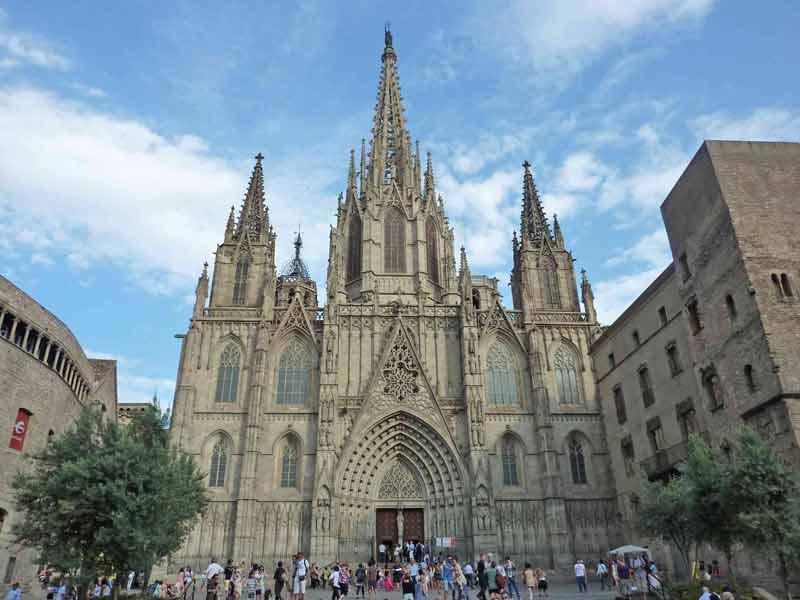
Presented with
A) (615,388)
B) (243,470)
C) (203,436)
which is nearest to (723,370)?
(615,388)

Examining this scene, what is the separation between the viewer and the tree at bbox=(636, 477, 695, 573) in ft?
59.4

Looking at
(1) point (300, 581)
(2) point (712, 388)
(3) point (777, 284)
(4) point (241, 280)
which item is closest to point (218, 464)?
(4) point (241, 280)

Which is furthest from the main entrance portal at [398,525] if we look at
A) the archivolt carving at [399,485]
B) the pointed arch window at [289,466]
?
the pointed arch window at [289,466]

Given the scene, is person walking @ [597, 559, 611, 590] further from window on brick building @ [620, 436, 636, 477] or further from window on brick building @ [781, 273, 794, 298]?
window on brick building @ [781, 273, 794, 298]

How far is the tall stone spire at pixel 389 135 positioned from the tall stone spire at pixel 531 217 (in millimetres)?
8822

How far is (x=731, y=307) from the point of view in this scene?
71.7 ft

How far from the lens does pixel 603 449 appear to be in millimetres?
33281

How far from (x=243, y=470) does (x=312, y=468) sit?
3.62 metres

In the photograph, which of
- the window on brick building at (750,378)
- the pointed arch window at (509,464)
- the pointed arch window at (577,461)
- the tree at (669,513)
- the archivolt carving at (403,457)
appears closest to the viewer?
the tree at (669,513)

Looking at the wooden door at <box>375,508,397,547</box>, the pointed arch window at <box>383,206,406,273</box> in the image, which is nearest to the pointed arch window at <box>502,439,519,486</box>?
the wooden door at <box>375,508,397,547</box>

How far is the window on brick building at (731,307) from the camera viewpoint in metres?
21.6

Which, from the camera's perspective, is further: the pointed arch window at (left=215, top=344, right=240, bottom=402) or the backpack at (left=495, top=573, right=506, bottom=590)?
the pointed arch window at (left=215, top=344, right=240, bottom=402)

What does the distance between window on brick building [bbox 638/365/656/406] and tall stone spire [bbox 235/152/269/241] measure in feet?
83.0

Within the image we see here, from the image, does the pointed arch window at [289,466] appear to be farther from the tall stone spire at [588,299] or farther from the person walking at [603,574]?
the tall stone spire at [588,299]
